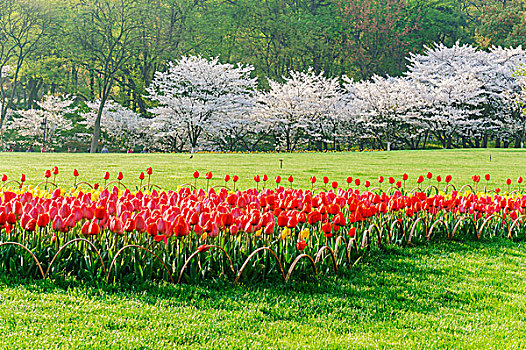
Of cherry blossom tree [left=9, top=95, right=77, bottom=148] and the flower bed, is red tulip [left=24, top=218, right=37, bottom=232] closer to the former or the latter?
the flower bed

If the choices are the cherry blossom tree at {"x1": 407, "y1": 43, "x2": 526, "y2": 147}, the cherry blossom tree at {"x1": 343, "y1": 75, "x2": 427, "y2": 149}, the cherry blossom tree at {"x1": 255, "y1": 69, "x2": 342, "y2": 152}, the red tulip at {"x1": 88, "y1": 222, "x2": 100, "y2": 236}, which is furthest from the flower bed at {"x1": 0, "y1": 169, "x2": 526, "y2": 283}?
the cherry blossom tree at {"x1": 407, "y1": 43, "x2": 526, "y2": 147}

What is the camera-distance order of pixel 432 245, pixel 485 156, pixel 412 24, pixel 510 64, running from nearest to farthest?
pixel 432 245 → pixel 485 156 → pixel 510 64 → pixel 412 24

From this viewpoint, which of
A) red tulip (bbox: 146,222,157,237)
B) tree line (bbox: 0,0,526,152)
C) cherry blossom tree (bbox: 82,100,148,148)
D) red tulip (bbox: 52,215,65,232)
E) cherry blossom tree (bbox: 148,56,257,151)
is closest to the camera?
red tulip (bbox: 146,222,157,237)

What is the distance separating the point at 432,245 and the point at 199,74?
946 inches

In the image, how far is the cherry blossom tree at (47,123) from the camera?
104 ft

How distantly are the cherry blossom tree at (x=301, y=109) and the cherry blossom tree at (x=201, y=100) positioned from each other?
1.41 m

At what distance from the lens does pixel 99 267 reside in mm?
3445

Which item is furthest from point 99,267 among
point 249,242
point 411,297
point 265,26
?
point 265,26

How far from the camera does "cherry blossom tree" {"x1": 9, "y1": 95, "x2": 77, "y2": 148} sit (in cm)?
3180

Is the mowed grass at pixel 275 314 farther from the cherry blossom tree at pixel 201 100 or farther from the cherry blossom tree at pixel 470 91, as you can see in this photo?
the cherry blossom tree at pixel 470 91

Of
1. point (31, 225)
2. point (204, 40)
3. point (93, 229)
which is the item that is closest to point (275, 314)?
point (93, 229)

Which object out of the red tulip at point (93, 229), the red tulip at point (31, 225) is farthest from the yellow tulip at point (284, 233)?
the red tulip at point (31, 225)

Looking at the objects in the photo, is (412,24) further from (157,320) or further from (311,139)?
(157,320)

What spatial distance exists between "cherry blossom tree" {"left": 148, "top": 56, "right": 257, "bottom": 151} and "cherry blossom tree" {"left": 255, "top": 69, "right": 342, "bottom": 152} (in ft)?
4.64
